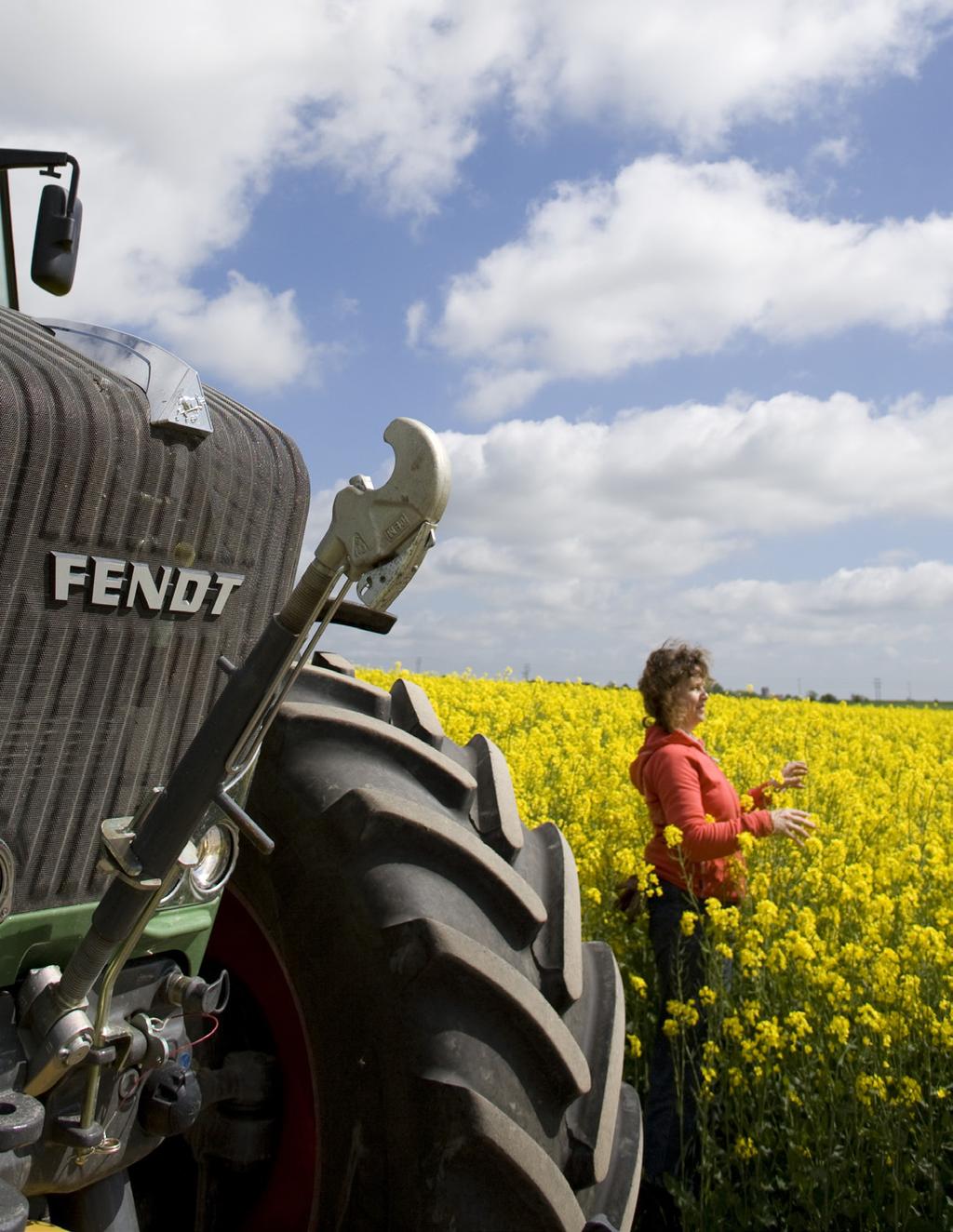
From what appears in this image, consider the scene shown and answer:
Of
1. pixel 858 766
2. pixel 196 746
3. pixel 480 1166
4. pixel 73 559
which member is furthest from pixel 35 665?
pixel 858 766

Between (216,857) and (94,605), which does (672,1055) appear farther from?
(94,605)

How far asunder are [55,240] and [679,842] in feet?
10.0

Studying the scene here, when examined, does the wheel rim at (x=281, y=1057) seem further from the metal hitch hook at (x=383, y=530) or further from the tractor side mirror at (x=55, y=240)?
the tractor side mirror at (x=55, y=240)

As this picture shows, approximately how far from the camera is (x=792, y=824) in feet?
15.1

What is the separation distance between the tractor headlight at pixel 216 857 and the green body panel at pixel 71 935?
0.14 feet

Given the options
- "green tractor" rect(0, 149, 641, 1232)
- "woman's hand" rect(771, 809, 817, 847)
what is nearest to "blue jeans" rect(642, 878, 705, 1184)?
"woman's hand" rect(771, 809, 817, 847)

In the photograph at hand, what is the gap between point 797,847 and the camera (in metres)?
5.35

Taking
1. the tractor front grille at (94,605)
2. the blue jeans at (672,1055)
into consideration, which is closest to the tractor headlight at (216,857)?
the tractor front grille at (94,605)

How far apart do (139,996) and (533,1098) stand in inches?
26.1

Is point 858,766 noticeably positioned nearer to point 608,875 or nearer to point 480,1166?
point 608,875

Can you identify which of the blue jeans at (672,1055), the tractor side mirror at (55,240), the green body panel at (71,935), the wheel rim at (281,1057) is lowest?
the blue jeans at (672,1055)

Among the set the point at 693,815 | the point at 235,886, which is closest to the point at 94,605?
the point at 235,886

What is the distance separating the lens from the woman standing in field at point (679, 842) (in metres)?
4.35

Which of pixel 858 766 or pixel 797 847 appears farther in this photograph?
pixel 858 766
